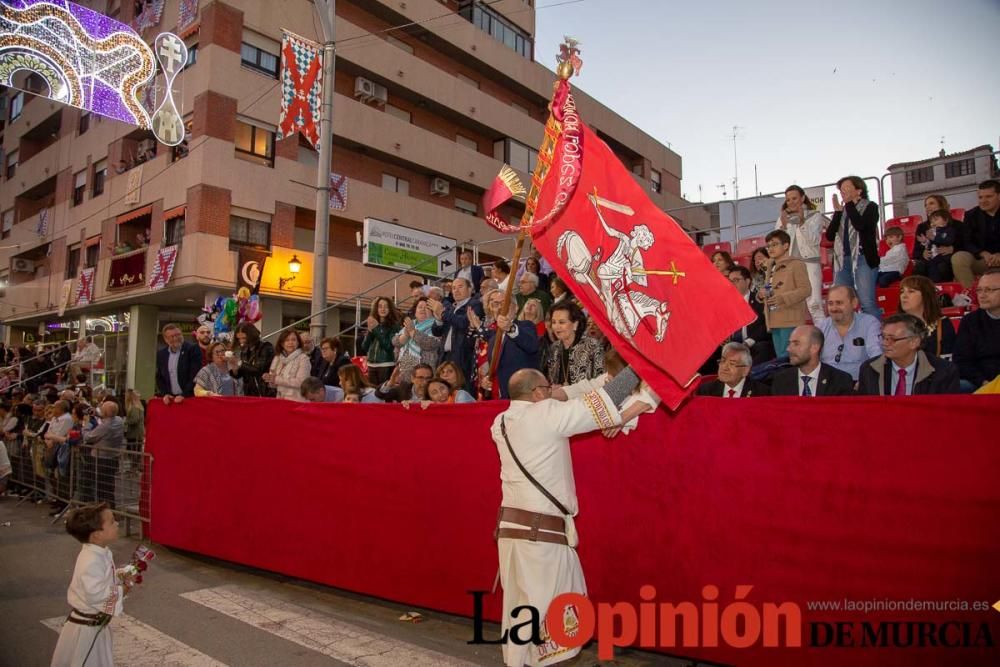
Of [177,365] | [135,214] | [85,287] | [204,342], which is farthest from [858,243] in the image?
[85,287]

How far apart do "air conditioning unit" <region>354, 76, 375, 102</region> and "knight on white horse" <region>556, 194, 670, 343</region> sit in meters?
22.0

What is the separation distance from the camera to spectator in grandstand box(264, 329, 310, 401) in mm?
7625

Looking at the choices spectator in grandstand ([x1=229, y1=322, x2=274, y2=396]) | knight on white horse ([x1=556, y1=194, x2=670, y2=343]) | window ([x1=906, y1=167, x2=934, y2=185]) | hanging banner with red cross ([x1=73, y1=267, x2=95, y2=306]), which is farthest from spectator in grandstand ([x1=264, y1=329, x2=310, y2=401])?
window ([x1=906, y1=167, x2=934, y2=185])

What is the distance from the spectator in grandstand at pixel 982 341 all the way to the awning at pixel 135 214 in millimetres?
22323

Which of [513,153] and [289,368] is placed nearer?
[289,368]

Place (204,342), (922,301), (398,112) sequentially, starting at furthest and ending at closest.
Answer: (398,112)
(204,342)
(922,301)

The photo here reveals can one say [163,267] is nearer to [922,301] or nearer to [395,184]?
[395,184]

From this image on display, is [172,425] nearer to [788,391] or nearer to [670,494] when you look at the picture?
[670,494]

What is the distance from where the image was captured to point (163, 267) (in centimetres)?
1997

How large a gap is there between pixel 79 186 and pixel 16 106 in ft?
34.3

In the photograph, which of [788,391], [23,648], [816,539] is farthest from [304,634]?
[788,391]

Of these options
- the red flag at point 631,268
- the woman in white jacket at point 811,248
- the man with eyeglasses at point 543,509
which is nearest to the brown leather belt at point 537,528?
the man with eyeglasses at point 543,509

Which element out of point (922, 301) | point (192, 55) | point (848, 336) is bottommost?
point (848, 336)

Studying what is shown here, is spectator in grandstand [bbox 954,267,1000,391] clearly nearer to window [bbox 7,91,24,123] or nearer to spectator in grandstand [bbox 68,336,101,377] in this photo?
spectator in grandstand [bbox 68,336,101,377]
